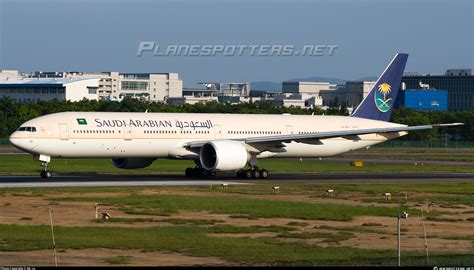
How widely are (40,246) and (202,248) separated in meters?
4.80

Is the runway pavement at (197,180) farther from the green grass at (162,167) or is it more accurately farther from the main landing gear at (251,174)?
the green grass at (162,167)

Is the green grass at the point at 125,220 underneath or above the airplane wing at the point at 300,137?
underneath

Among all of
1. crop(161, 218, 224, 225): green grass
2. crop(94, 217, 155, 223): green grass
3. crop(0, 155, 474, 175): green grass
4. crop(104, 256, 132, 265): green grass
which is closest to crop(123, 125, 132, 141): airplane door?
crop(0, 155, 474, 175): green grass

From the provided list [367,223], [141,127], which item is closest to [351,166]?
[141,127]

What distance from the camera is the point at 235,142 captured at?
6028 cm

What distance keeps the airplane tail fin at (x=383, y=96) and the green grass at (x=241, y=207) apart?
29.3 m

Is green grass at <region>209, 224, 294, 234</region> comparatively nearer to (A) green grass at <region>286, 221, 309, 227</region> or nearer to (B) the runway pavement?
(A) green grass at <region>286, 221, 309, 227</region>

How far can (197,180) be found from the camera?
5744 centimetres

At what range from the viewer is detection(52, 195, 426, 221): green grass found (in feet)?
126

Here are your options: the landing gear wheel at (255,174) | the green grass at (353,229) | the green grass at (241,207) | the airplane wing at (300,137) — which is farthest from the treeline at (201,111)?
the green grass at (353,229)

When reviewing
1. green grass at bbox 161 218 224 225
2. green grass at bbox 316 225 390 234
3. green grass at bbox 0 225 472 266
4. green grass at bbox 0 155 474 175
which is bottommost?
green grass at bbox 0 225 472 266

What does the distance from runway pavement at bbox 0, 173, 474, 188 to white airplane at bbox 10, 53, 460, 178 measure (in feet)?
4.16

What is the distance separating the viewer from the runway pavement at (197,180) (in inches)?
2067

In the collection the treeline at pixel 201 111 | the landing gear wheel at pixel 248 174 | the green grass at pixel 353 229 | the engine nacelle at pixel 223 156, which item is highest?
the treeline at pixel 201 111
